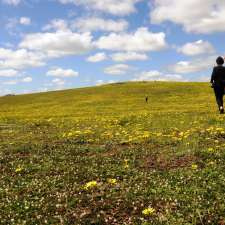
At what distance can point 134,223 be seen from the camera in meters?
11.8

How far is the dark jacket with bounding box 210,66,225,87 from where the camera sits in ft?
111

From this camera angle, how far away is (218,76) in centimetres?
3381

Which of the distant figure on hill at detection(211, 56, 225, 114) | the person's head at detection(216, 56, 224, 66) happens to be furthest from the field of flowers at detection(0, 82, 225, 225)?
the person's head at detection(216, 56, 224, 66)

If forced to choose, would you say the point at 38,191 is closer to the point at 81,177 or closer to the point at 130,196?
the point at 81,177

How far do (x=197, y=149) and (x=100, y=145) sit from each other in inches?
234

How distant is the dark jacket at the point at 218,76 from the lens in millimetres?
33688

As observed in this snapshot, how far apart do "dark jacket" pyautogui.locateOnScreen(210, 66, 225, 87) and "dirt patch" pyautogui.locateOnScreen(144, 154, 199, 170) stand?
1593 centimetres

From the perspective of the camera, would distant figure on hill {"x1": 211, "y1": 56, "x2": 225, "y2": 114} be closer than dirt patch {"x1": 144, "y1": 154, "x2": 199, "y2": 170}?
No

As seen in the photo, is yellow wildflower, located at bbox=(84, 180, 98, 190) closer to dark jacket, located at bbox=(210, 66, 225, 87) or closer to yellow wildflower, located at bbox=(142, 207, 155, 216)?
yellow wildflower, located at bbox=(142, 207, 155, 216)

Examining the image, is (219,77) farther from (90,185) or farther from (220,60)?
(90,185)

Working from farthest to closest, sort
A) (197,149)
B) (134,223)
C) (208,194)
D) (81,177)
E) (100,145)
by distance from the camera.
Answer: (100,145) < (197,149) < (81,177) < (208,194) < (134,223)

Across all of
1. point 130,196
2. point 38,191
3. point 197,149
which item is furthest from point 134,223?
point 197,149

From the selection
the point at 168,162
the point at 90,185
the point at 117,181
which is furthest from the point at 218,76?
the point at 90,185

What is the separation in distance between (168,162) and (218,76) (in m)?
17.1
